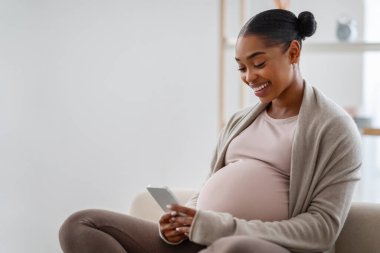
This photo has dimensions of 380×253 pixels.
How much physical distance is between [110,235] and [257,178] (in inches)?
16.1

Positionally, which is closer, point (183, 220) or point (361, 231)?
point (183, 220)

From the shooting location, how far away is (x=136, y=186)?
11.5 ft

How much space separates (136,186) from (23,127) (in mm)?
760

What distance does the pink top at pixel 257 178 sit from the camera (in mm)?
1742

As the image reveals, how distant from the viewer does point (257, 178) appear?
5.82 ft

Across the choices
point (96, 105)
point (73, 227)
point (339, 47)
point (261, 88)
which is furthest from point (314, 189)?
point (96, 105)

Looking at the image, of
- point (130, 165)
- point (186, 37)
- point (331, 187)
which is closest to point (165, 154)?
point (130, 165)

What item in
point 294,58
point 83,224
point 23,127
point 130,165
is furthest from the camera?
point 130,165

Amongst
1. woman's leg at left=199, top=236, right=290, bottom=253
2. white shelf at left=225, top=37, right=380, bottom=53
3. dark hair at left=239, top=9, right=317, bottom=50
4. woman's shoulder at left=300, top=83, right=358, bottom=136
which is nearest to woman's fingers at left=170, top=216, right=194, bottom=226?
woman's leg at left=199, top=236, right=290, bottom=253

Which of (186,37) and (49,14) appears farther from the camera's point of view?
(186,37)

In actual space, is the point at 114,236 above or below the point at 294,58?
below

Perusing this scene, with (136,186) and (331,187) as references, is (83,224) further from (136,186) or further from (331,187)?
(136,186)

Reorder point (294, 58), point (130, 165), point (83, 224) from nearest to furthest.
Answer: point (83, 224)
point (294, 58)
point (130, 165)

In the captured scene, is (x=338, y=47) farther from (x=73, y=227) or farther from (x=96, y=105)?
(x=73, y=227)
